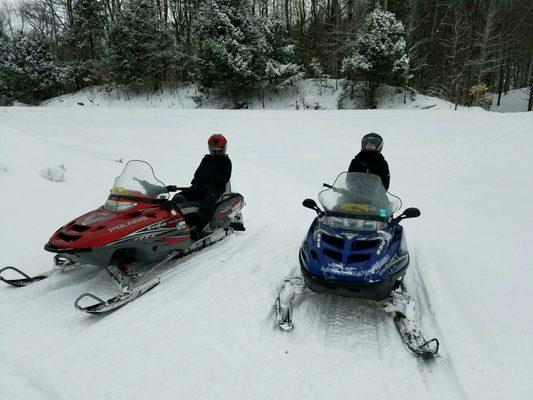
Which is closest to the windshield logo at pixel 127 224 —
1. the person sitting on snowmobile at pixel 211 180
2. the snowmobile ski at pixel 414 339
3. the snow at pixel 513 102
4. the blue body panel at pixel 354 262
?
the person sitting on snowmobile at pixel 211 180

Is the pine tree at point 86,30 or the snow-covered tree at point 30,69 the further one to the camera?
the pine tree at point 86,30

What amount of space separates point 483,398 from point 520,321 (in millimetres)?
1325

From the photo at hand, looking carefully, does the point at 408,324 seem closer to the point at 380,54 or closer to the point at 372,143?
the point at 372,143

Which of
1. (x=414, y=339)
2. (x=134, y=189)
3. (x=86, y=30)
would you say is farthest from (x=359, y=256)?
(x=86, y=30)

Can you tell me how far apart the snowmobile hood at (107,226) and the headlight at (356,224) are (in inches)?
81.4

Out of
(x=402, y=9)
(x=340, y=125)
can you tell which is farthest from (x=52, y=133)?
(x=402, y=9)

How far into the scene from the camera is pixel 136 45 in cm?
2369

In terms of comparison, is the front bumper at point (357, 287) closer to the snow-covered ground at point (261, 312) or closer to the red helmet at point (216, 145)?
the snow-covered ground at point (261, 312)

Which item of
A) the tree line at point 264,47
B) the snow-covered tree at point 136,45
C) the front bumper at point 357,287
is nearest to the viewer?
the front bumper at point 357,287

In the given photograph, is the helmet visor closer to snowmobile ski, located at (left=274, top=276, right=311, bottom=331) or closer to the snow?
snowmobile ski, located at (left=274, top=276, right=311, bottom=331)

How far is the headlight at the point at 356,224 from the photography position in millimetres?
3943

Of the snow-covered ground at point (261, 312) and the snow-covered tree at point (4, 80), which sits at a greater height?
the snow-covered tree at point (4, 80)

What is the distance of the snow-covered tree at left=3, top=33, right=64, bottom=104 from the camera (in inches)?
1056

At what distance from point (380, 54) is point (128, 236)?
18.1 m
